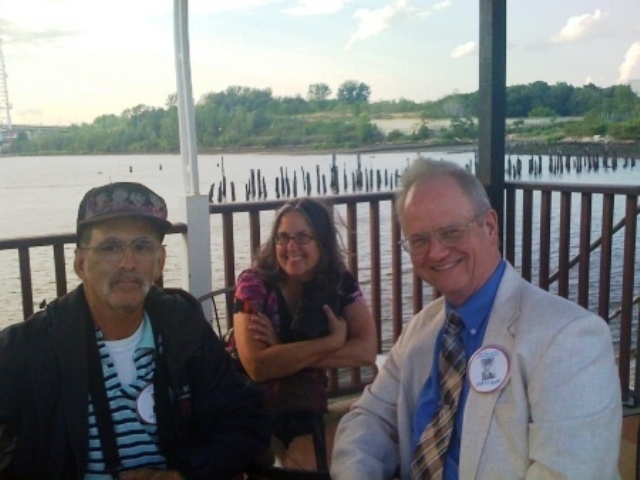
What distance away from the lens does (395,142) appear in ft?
20.3

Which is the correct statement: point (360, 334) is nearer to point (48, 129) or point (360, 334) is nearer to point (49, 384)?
point (49, 384)

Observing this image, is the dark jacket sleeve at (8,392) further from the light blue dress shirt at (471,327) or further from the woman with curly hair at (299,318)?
the light blue dress shirt at (471,327)

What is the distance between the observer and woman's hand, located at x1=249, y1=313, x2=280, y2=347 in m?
2.26

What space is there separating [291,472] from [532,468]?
56 cm

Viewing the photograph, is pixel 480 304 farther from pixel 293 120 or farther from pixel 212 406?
pixel 293 120

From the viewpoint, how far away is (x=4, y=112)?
3.49 meters

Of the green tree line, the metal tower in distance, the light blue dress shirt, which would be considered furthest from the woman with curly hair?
the metal tower in distance

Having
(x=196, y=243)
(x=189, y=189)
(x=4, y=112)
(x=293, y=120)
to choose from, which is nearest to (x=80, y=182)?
(x=293, y=120)

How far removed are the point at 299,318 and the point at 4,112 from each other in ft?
6.89

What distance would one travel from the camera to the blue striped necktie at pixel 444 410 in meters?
1.54

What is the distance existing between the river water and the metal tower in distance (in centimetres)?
58

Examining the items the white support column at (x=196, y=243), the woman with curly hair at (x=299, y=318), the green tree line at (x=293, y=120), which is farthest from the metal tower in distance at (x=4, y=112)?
the woman with curly hair at (x=299, y=318)

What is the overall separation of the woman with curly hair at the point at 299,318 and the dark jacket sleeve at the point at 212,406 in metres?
0.36

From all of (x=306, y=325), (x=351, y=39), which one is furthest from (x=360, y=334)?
(x=351, y=39)
